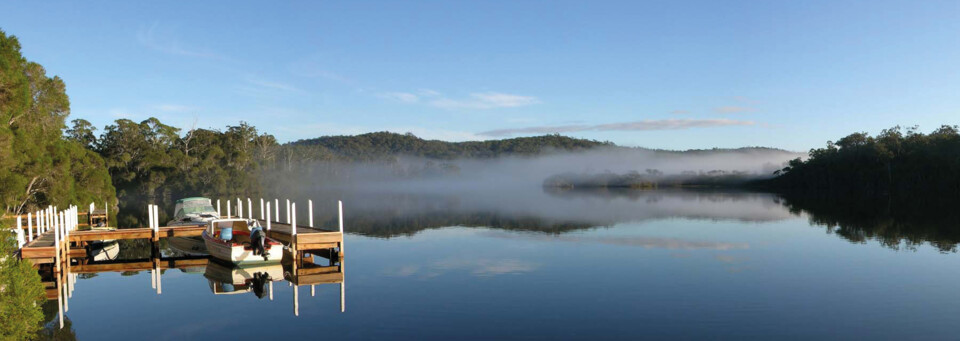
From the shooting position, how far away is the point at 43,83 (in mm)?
34125

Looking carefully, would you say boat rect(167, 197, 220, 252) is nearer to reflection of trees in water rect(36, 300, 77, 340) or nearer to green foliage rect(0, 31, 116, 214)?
green foliage rect(0, 31, 116, 214)

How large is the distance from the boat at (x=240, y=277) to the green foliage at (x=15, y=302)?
542 cm

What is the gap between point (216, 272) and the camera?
2052cm

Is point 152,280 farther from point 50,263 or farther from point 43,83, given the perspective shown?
point 43,83

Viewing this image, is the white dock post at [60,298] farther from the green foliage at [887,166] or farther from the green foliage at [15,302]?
the green foliage at [887,166]

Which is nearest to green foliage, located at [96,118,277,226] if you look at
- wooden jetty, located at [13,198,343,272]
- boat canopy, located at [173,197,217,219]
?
boat canopy, located at [173,197,217,219]

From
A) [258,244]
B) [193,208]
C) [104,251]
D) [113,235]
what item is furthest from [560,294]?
[193,208]

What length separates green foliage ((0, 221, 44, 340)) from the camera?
1030 centimetres

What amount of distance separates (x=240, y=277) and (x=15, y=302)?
880cm

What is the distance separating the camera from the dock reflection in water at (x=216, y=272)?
664 inches

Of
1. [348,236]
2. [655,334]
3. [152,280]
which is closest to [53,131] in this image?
[348,236]

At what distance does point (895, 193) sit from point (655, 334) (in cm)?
9071

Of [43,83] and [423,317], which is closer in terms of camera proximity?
[423,317]

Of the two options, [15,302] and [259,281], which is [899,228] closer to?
[259,281]
